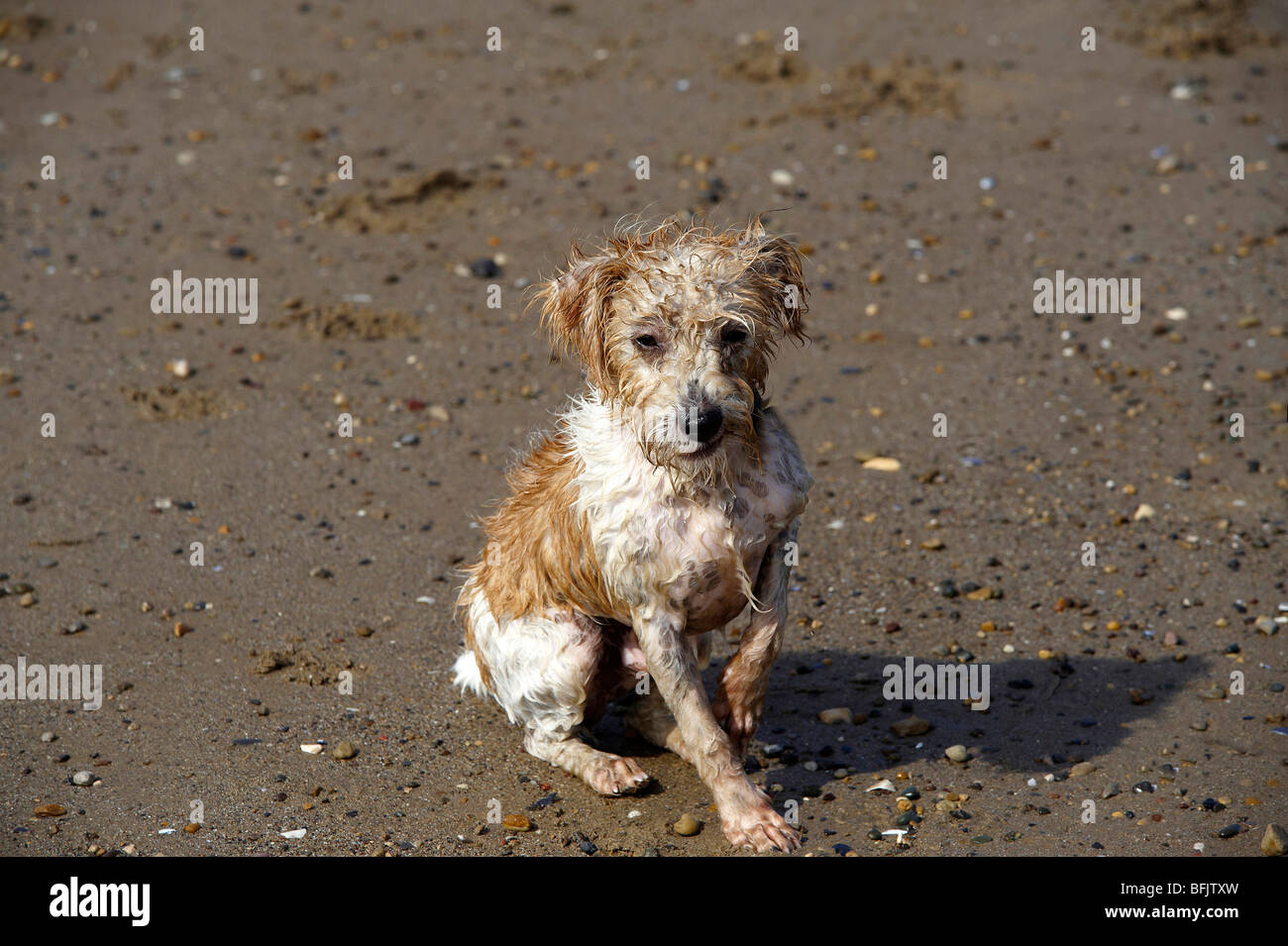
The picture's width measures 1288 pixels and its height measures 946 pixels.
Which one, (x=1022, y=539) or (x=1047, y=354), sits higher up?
(x=1047, y=354)

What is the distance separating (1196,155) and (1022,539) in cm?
645

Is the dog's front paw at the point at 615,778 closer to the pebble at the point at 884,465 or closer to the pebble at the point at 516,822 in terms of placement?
the pebble at the point at 516,822

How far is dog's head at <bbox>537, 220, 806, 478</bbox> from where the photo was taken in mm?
5199

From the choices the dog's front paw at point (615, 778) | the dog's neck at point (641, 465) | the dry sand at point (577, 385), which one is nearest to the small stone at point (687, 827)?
the dry sand at point (577, 385)

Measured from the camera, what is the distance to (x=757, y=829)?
19.3 ft

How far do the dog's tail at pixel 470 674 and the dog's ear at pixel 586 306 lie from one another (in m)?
1.94

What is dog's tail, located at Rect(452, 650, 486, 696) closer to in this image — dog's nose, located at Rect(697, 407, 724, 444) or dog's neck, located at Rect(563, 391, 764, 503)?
dog's neck, located at Rect(563, 391, 764, 503)

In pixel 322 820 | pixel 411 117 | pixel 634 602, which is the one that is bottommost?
pixel 322 820

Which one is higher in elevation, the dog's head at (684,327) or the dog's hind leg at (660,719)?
the dog's head at (684,327)

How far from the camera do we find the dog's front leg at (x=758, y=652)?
19.5 ft

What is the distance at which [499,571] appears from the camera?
257 inches

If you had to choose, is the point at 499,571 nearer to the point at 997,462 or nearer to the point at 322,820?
the point at 322,820

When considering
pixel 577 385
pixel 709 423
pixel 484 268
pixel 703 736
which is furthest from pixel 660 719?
pixel 484 268

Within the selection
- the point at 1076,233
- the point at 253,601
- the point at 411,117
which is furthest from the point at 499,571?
the point at 411,117
